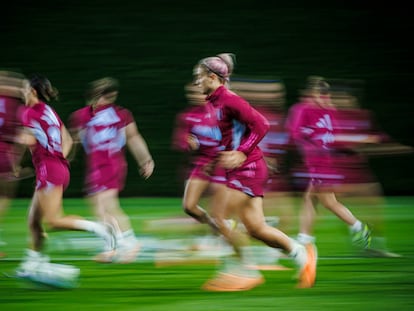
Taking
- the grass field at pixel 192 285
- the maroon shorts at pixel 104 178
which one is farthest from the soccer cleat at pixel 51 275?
the maroon shorts at pixel 104 178

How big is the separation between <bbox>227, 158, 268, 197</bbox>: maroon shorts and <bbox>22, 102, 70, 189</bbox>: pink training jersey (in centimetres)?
135

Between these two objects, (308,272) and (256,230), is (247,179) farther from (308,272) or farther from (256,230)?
(308,272)

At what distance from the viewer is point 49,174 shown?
8.00 meters

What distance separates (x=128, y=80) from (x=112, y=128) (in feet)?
20.1

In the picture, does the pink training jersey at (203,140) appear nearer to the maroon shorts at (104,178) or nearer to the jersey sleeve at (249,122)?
the maroon shorts at (104,178)

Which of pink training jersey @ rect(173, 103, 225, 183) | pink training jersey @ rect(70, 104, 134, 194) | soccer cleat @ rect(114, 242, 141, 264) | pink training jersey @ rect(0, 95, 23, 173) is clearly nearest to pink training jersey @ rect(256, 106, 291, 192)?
pink training jersey @ rect(173, 103, 225, 183)

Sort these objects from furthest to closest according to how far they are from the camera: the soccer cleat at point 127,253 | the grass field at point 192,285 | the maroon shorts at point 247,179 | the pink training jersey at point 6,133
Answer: the pink training jersey at point 6,133, the soccer cleat at point 127,253, the maroon shorts at point 247,179, the grass field at point 192,285

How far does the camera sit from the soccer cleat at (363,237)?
9.95 m

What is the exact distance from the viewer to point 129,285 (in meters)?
8.21

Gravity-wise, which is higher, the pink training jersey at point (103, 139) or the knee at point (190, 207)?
the pink training jersey at point (103, 139)

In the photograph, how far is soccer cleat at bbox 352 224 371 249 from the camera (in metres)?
9.95

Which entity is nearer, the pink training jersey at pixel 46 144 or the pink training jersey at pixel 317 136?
the pink training jersey at pixel 46 144

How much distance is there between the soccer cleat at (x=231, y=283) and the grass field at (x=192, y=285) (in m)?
0.08

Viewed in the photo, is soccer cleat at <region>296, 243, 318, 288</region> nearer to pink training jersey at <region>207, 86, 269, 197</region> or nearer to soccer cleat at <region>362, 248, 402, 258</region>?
pink training jersey at <region>207, 86, 269, 197</region>
